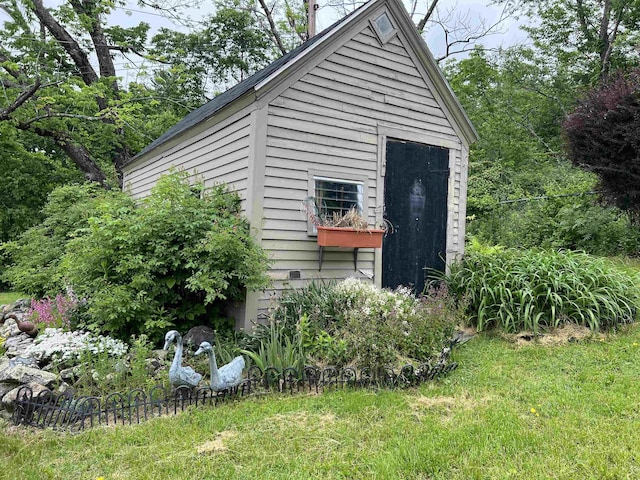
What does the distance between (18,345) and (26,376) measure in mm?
1442

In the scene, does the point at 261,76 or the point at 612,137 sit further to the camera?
the point at 612,137

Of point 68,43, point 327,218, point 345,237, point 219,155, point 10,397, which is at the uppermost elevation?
point 68,43

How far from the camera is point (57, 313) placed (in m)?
5.00

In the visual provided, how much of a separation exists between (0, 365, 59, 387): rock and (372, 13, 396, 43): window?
18.5 feet

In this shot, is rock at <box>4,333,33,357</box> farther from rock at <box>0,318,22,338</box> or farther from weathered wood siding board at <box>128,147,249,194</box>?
weathered wood siding board at <box>128,147,249,194</box>

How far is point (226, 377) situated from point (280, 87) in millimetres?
3424

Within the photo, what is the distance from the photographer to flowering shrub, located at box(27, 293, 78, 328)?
485 centimetres

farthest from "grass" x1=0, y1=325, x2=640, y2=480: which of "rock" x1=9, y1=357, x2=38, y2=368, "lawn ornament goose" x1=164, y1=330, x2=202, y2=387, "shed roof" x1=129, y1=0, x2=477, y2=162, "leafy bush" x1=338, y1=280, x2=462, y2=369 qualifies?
"shed roof" x1=129, y1=0, x2=477, y2=162

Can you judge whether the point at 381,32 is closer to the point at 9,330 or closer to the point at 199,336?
the point at 199,336

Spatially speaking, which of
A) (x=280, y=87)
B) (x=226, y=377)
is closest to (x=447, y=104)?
(x=280, y=87)

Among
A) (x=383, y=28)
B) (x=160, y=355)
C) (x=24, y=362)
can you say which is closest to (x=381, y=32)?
(x=383, y=28)

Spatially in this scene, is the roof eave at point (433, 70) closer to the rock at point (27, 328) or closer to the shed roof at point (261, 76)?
the shed roof at point (261, 76)

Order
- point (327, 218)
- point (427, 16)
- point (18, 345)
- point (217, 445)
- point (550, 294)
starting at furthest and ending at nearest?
point (427, 16) → point (327, 218) → point (550, 294) → point (18, 345) → point (217, 445)

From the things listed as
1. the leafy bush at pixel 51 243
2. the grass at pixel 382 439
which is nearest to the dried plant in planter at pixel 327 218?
the grass at pixel 382 439
